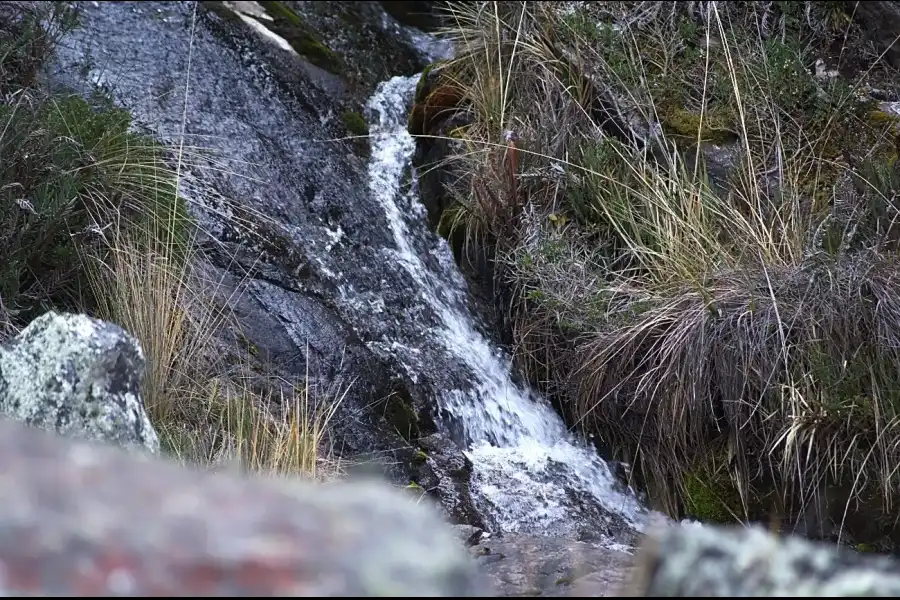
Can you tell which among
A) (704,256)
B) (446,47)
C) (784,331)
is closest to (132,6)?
(446,47)

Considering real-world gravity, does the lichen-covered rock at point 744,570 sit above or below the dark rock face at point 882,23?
below

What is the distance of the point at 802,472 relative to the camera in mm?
3594

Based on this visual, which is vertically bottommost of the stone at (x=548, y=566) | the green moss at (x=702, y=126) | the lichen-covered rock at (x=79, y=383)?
the stone at (x=548, y=566)

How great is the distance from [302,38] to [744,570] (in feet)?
18.7

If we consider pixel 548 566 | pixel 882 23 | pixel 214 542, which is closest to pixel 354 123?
pixel 882 23

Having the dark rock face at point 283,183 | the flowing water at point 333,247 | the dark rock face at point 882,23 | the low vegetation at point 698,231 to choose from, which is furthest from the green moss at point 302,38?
the dark rock face at point 882,23

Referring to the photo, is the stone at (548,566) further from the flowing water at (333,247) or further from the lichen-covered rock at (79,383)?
the lichen-covered rock at (79,383)

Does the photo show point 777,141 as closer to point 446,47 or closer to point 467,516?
point 467,516

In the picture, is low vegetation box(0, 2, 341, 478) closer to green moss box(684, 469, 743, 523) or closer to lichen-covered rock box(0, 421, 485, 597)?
green moss box(684, 469, 743, 523)

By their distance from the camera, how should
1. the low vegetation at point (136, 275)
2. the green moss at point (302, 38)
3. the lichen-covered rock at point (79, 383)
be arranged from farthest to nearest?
1. the green moss at point (302, 38)
2. the low vegetation at point (136, 275)
3. the lichen-covered rock at point (79, 383)

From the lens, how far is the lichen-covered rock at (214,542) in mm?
980

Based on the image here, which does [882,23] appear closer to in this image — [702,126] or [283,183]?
[702,126]

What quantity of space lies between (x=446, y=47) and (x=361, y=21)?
0.68 metres

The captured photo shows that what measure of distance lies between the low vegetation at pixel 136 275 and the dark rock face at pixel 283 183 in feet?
0.73
